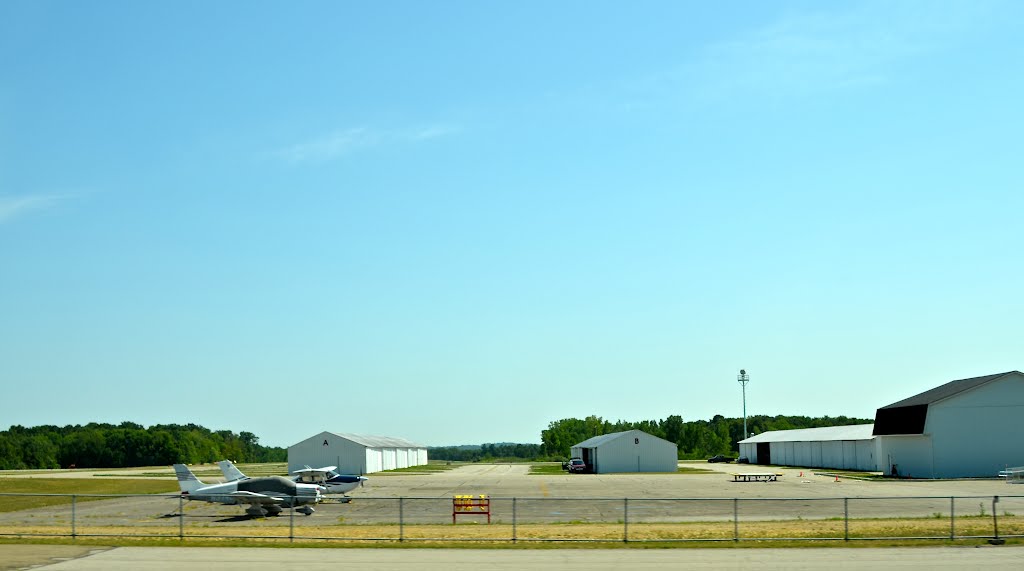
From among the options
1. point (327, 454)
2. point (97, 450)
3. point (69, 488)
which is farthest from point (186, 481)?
point (97, 450)

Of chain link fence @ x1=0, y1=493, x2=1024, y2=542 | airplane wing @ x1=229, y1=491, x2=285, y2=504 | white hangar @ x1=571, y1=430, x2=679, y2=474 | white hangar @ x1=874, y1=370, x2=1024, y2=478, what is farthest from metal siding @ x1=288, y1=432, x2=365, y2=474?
airplane wing @ x1=229, y1=491, x2=285, y2=504

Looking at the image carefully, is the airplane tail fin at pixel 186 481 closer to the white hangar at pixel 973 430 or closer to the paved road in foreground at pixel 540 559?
the paved road in foreground at pixel 540 559

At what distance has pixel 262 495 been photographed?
4159 cm

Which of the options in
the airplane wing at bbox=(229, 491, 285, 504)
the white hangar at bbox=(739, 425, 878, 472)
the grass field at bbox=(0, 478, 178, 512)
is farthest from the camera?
the white hangar at bbox=(739, 425, 878, 472)

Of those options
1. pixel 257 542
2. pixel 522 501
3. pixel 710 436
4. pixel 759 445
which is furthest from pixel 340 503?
pixel 710 436

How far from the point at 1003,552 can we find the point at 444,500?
1256 inches

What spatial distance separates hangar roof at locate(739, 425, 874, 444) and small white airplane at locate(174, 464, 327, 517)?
215 ft

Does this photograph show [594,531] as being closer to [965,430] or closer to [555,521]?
[555,521]

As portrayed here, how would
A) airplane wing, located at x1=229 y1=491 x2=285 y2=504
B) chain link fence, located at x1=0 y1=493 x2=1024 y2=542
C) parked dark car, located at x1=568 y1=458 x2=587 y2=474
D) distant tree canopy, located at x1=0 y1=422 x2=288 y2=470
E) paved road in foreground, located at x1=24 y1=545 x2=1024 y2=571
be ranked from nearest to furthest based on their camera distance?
paved road in foreground, located at x1=24 y1=545 x2=1024 y2=571 → chain link fence, located at x1=0 y1=493 x2=1024 y2=542 → airplane wing, located at x1=229 y1=491 x2=285 y2=504 → parked dark car, located at x1=568 y1=458 x2=587 y2=474 → distant tree canopy, located at x1=0 y1=422 x2=288 y2=470

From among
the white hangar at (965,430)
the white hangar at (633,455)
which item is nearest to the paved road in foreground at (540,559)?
the white hangar at (965,430)

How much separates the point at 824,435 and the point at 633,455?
2465 cm

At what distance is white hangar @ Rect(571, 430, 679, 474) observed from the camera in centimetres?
10388

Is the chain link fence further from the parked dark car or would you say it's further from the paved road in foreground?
the parked dark car

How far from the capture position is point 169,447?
545ft
